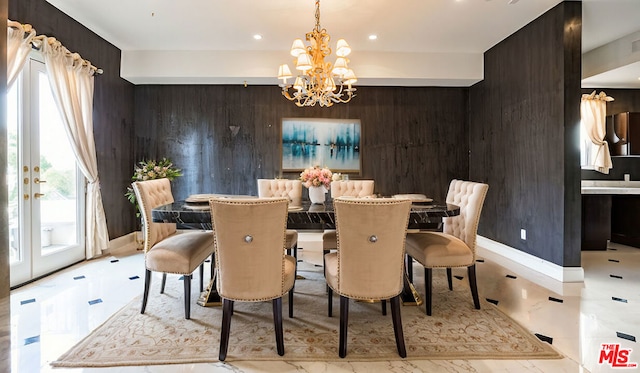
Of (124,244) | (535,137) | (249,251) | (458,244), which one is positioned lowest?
(124,244)

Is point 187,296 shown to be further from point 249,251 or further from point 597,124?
point 597,124

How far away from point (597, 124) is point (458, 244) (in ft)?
14.0

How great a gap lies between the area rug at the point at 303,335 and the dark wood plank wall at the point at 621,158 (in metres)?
4.33

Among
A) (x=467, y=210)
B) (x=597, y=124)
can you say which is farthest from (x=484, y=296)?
(x=597, y=124)

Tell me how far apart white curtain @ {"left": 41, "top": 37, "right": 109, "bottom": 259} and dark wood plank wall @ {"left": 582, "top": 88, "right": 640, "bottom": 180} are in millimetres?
7256

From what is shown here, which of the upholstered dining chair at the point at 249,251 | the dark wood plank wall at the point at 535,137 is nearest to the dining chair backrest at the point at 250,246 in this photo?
the upholstered dining chair at the point at 249,251

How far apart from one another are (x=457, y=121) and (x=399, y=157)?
1.11 meters

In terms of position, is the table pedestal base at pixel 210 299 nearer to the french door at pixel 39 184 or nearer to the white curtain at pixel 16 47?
the french door at pixel 39 184

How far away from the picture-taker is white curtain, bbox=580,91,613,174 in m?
4.98

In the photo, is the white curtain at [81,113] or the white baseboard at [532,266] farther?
the white curtain at [81,113]

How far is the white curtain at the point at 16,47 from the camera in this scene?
276 cm

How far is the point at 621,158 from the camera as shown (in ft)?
17.5

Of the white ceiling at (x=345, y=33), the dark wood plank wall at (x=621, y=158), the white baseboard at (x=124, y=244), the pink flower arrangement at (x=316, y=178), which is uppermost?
the white ceiling at (x=345, y=33)

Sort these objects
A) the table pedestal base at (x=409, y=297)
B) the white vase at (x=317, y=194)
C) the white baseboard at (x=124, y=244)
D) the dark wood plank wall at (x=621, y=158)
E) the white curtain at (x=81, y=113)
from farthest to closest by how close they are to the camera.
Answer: the dark wood plank wall at (x=621, y=158), the white baseboard at (x=124, y=244), the white curtain at (x=81, y=113), the white vase at (x=317, y=194), the table pedestal base at (x=409, y=297)
